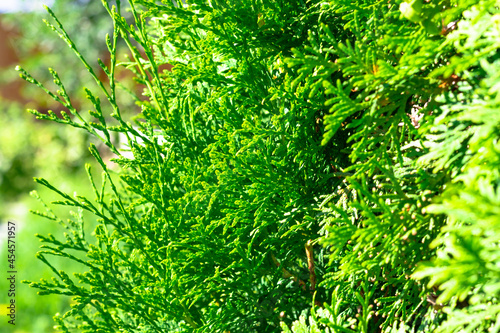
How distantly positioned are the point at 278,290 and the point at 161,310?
0.39 m

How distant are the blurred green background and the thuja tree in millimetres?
5228

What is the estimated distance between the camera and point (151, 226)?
1.56 metres

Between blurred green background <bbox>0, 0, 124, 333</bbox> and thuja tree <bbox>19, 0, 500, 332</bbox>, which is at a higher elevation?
blurred green background <bbox>0, 0, 124, 333</bbox>

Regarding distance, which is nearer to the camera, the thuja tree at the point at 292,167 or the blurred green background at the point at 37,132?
the thuja tree at the point at 292,167

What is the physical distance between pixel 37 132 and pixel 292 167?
12.4 metres

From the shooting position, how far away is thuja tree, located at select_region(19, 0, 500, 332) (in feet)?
3.72

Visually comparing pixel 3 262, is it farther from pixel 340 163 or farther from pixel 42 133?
pixel 340 163

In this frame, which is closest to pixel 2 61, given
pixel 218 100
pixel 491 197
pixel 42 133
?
pixel 42 133

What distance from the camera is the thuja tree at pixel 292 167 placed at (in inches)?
44.6

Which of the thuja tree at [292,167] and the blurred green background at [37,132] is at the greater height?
the blurred green background at [37,132]

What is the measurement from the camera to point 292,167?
1499mm

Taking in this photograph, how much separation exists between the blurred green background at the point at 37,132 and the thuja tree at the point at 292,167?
5.23m

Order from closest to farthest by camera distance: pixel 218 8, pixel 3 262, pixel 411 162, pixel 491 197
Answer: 1. pixel 491 197
2. pixel 411 162
3. pixel 218 8
4. pixel 3 262

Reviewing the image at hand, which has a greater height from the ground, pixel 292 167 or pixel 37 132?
pixel 37 132
